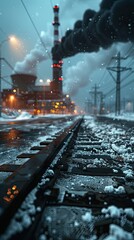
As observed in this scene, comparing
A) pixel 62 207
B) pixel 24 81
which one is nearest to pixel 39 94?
pixel 24 81

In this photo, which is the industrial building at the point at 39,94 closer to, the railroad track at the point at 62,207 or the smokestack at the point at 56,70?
the smokestack at the point at 56,70

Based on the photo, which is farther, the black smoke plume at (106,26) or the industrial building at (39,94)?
the industrial building at (39,94)

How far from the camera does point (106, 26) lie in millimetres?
21781

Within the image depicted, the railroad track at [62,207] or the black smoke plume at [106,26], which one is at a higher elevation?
the black smoke plume at [106,26]

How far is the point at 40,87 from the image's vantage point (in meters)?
94.1

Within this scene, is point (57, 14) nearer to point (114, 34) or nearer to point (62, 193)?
point (114, 34)

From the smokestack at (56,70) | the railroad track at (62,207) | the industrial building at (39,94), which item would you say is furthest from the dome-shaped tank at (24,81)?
the railroad track at (62,207)

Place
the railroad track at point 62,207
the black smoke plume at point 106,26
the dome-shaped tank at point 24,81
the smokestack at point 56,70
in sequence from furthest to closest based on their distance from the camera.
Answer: the dome-shaped tank at point 24,81
the smokestack at point 56,70
the black smoke plume at point 106,26
the railroad track at point 62,207

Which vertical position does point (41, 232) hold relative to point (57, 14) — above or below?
below

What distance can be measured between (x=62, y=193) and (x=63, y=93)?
84176 millimetres

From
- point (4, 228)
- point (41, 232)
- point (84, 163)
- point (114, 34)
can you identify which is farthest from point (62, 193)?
point (114, 34)

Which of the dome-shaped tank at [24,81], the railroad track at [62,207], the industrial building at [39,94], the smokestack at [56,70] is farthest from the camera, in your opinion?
the dome-shaped tank at [24,81]

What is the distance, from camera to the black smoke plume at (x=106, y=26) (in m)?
18.2

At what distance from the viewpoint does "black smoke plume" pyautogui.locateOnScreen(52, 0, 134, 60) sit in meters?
18.2
